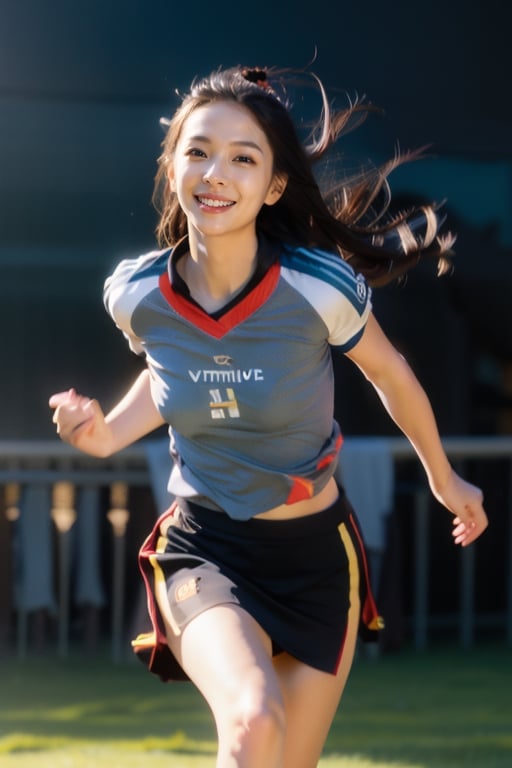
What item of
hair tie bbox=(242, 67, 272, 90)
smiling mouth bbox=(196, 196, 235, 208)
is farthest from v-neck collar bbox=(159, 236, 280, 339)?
hair tie bbox=(242, 67, 272, 90)

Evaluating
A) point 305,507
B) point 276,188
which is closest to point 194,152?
point 276,188

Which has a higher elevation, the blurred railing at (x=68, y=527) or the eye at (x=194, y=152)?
the eye at (x=194, y=152)

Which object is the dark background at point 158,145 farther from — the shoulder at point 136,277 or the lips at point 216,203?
the lips at point 216,203

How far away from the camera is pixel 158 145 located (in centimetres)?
581

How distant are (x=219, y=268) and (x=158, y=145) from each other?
3.04 metres

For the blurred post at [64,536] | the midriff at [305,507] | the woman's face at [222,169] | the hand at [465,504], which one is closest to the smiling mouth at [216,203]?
the woman's face at [222,169]

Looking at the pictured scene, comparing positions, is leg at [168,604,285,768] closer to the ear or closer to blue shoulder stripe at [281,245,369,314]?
blue shoulder stripe at [281,245,369,314]

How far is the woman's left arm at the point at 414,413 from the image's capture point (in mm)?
2864

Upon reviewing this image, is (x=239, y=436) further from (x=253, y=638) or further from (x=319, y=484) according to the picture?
(x=253, y=638)

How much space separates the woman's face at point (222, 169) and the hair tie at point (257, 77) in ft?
0.40

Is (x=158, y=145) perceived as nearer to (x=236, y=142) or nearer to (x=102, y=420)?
(x=236, y=142)

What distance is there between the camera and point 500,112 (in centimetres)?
598

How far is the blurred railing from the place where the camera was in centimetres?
556

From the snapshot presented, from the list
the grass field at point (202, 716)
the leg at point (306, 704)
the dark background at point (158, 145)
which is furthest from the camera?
the dark background at point (158, 145)
